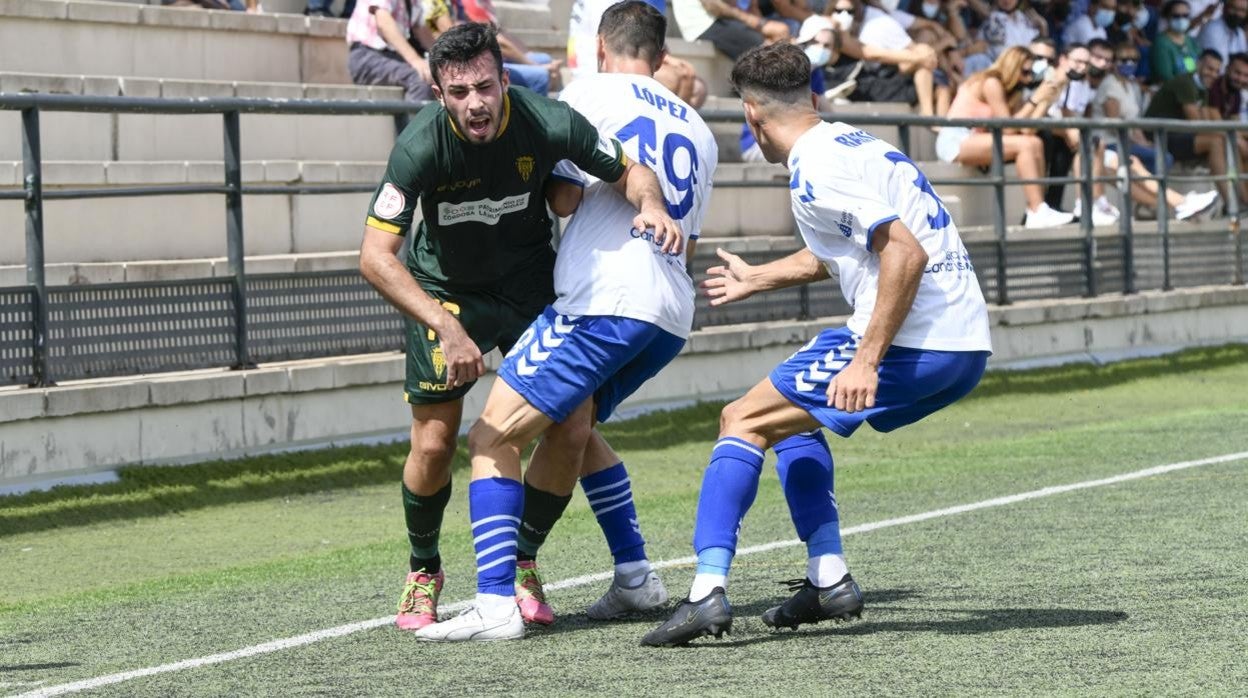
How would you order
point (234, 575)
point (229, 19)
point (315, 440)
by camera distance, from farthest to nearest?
point (229, 19)
point (315, 440)
point (234, 575)

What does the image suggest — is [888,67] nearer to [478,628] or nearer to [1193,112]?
[1193,112]

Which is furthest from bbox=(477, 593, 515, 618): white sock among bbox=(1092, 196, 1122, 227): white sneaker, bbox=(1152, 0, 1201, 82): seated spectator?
bbox=(1152, 0, 1201, 82): seated spectator

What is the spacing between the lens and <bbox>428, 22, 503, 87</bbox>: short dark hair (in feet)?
20.0

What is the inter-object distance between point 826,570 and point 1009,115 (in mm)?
11422

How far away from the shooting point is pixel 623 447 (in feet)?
40.1

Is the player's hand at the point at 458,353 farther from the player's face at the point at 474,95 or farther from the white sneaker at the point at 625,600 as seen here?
the white sneaker at the point at 625,600

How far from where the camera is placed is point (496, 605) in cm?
630

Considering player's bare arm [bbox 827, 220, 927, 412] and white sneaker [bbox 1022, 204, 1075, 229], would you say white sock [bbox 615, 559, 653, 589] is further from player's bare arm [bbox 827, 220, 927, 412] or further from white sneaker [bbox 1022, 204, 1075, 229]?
white sneaker [bbox 1022, 204, 1075, 229]

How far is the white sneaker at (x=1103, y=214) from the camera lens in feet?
57.7

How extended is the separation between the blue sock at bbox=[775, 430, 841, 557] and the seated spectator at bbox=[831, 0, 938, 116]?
39.3 feet

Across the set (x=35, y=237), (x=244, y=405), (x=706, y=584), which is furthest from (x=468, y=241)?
(x=244, y=405)

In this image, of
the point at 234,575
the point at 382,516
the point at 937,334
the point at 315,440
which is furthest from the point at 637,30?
the point at 315,440

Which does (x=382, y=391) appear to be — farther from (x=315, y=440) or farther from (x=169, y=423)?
(x=169, y=423)

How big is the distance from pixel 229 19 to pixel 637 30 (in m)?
7.44
